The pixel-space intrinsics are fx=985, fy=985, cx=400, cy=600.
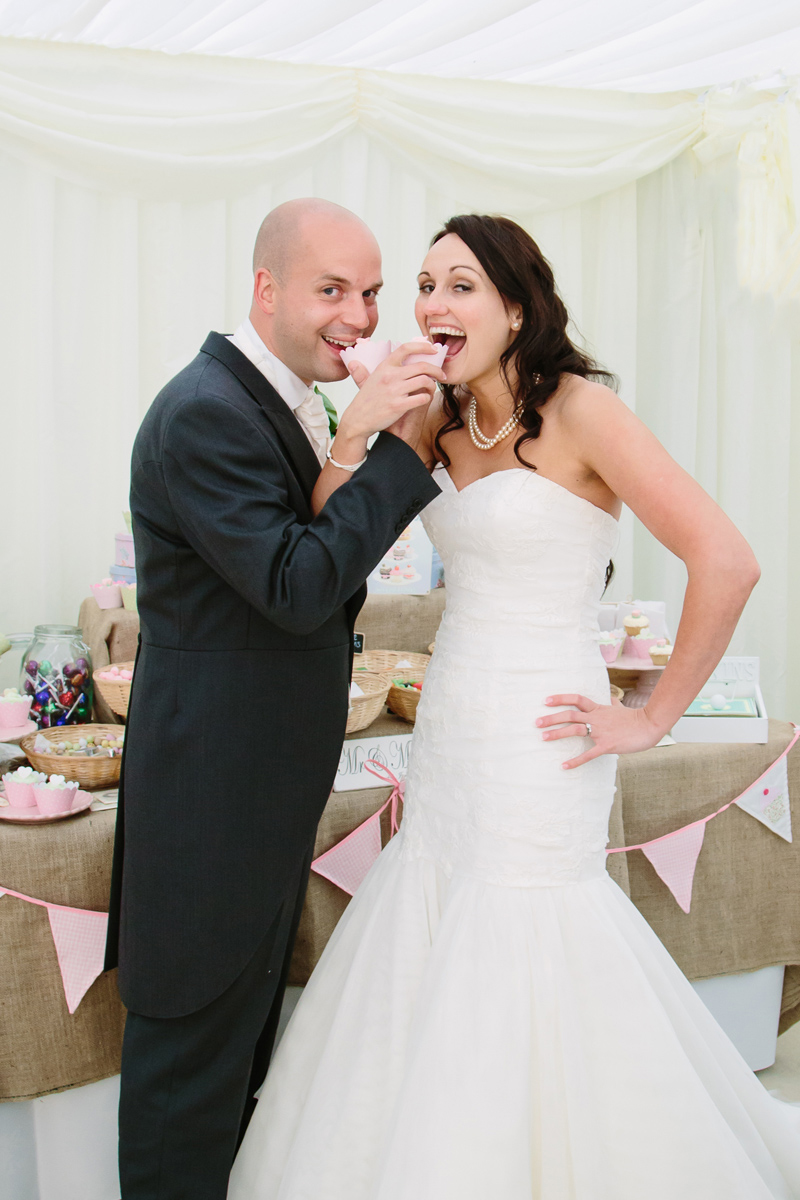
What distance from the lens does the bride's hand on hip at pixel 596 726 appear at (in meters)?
1.62

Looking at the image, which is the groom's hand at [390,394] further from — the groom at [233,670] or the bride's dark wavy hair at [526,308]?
the bride's dark wavy hair at [526,308]

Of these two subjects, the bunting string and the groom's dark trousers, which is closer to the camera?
the groom's dark trousers

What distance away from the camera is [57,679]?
250 centimetres

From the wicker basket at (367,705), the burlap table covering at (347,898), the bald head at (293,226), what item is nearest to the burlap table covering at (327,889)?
the burlap table covering at (347,898)

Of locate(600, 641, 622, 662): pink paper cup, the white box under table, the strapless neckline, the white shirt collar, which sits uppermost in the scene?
the white shirt collar

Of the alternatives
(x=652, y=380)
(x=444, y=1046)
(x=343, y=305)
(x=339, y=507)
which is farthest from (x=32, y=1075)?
(x=652, y=380)

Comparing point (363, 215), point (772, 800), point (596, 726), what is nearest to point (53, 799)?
point (596, 726)

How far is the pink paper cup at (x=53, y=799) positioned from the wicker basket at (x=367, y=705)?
63cm

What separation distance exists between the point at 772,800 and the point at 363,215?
8.80ft

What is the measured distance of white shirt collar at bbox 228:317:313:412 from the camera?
161 cm

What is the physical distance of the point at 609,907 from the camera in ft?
5.35

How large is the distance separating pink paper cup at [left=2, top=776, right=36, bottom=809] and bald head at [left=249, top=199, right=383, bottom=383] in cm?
99

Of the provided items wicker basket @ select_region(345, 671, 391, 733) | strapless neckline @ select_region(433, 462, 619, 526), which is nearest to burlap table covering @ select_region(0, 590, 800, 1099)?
wicker basket @ select_region(345, 671, 391, 733)

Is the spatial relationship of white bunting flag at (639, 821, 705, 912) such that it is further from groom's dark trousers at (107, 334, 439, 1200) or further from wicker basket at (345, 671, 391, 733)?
groom's dark trousers at (107, 334, 439, 1200)
